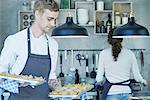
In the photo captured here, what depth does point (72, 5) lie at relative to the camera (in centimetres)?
586

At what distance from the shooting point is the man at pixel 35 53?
8.20 ft

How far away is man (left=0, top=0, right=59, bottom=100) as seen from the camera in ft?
8.20

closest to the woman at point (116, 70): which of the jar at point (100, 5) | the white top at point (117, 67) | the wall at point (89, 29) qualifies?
the white top at point (117, 67)

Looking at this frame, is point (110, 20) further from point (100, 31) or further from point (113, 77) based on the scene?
point (113, 77)

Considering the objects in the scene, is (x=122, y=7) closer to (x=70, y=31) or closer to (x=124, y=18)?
(x=124, y=18)

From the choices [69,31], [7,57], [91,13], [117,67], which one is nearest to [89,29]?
[91,13]

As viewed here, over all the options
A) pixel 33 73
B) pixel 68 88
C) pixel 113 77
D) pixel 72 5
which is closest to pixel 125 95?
pixel 113 77

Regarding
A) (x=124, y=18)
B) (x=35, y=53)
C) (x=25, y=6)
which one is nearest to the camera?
(x=35, y=53)

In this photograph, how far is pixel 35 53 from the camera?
2605mm

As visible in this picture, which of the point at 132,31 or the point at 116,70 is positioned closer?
the point at 132,31

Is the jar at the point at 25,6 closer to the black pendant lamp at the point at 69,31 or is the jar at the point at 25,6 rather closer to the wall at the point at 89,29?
the wall at the point at 89,29

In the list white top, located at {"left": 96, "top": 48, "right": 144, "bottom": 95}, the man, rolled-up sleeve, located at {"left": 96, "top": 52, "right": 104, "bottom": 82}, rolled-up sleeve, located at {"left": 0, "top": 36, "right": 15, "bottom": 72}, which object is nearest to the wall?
rolled-up sleeve, located at {"left": 96, "top": 52, "right": 104, "bottom": 82}

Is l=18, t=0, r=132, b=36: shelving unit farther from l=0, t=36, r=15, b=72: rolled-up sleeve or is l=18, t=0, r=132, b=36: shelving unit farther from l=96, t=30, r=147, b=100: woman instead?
l=0, t=36, r=15, b=72: rolled-up sleeve

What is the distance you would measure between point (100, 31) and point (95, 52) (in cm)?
35
